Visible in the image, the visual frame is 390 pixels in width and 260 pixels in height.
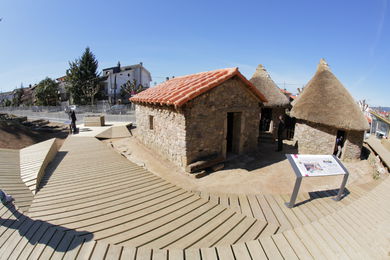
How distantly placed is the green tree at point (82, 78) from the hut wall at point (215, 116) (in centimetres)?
3138

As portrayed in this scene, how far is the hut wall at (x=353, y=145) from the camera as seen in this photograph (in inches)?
339

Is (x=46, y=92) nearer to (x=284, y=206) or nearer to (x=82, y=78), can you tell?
(x=82, y=78)

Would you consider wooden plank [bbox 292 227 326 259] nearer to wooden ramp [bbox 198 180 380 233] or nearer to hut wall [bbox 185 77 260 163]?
wooden ramp [bbox 198 180 380 233]

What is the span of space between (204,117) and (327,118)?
6.76 meters

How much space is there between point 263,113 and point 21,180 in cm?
1364

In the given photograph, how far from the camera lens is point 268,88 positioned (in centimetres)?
1283

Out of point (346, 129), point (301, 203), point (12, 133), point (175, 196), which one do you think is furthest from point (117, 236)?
point (12, 133)

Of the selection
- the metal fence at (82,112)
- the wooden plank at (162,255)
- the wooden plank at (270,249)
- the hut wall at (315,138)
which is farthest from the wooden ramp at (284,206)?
the metal fence at (82,112)

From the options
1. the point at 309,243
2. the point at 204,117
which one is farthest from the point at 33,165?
the point at 309,243

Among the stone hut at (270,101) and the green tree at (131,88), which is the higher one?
the green tree at (131,88)

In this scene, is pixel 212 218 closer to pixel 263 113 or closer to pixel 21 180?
pixel 21 180

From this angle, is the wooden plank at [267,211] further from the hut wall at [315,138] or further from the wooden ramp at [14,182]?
the hut wall at [315,138]

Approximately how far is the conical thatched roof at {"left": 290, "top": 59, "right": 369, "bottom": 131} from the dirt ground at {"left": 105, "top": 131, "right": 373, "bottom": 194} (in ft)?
7.00

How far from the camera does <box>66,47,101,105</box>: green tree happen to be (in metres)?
32.0
